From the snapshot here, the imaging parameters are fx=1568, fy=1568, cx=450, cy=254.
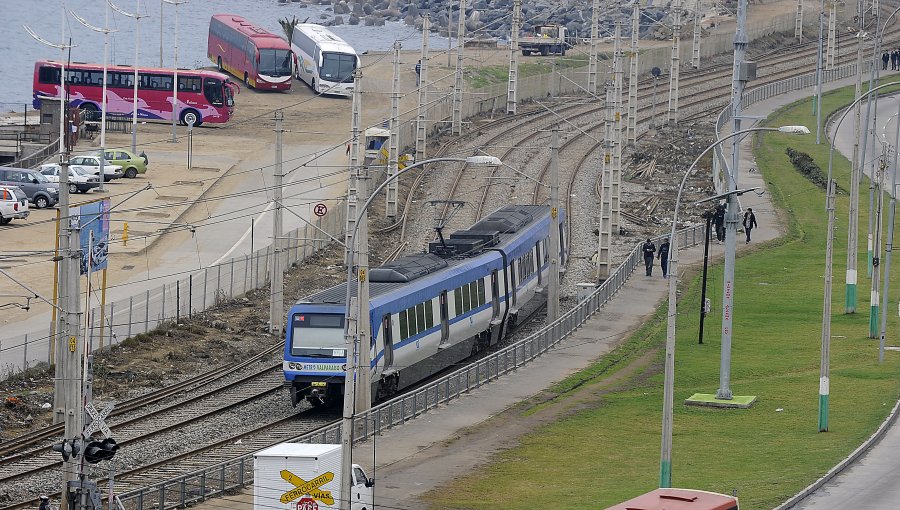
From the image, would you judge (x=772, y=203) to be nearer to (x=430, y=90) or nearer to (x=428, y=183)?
(x=428, y=183)

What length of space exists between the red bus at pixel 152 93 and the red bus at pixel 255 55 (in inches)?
317

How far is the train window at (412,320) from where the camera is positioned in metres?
47.9

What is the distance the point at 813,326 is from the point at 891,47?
75.4 metres

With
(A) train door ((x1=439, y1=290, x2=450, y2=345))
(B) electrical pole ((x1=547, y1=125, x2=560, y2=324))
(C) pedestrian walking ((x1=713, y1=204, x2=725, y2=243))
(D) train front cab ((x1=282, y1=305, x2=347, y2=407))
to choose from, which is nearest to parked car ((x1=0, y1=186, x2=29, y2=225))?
(B) electrical pole ((x1=547, y1=125, x2=560, y2=324))

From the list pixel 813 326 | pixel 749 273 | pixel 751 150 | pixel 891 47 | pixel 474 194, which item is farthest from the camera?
pixel 891 47

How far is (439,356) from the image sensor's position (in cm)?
5128

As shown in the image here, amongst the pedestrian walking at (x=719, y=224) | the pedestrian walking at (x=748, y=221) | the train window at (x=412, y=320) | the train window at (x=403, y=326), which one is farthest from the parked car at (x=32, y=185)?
the train window at (x=403, y=326)

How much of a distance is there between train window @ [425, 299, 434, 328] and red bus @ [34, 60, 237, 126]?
54.0m

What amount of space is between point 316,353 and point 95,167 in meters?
41.9

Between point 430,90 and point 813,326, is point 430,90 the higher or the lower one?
the higher one

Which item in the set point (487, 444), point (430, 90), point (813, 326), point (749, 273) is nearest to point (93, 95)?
point (430, 90)

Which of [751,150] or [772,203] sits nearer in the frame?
[772,203]

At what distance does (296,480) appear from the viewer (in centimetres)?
3294

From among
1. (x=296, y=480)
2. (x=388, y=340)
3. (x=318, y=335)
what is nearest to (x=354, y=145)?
(x=388, y=340)
